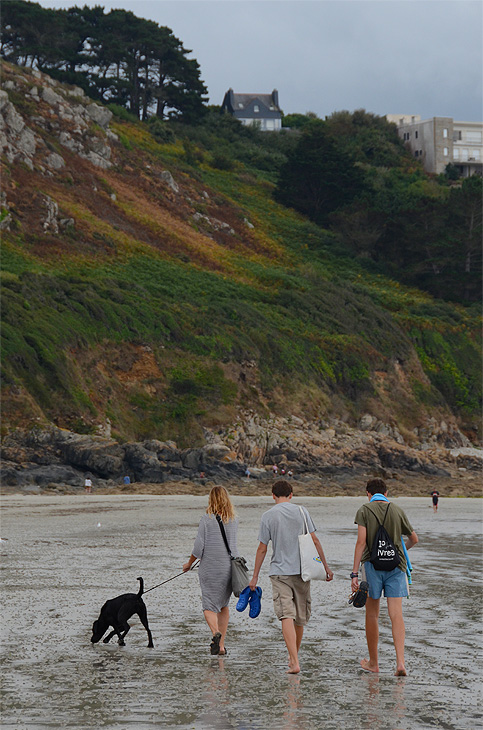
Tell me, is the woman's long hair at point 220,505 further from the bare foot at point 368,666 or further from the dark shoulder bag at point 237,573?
the bare foot at point 368,666

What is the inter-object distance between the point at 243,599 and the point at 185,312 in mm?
39778

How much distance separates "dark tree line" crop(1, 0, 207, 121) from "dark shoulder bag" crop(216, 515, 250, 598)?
71481 millimetres

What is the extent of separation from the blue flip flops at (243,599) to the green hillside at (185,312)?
2737 centimetres

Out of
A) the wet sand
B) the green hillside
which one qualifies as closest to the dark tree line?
the green hillside

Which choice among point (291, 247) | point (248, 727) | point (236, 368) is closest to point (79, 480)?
point (236, 368)

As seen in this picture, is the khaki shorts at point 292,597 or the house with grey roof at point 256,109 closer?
the khaki shorts at point 292,597

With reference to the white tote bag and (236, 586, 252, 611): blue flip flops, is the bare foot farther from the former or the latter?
(236, 586, 252, 611): blue flip flops

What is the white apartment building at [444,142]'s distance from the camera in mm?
95750

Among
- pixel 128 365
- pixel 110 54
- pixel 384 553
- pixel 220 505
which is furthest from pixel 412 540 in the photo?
pixel 110 54

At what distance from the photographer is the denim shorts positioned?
280 inches

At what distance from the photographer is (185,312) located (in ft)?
154

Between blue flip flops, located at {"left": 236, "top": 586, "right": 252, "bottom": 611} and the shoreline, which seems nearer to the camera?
blue flip flops, located at {"left": 236, "top": 586, "right": 252, "bottom": 611}

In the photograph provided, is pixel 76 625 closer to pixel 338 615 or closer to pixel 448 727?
pixel 338 615

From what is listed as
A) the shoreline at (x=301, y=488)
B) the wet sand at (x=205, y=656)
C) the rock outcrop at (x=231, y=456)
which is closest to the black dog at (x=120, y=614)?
the wet sand at (x=205, y=656)
